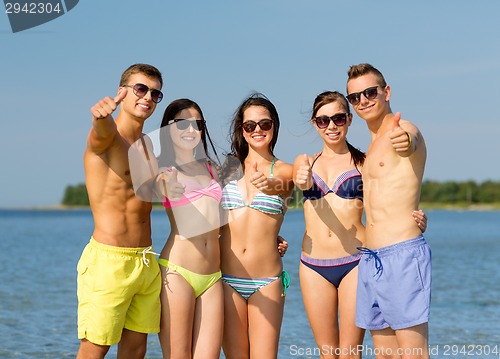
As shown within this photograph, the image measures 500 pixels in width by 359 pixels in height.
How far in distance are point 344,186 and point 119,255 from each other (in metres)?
2.01

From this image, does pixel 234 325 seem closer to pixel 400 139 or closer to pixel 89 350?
pixel 89 350

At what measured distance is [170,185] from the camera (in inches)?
207

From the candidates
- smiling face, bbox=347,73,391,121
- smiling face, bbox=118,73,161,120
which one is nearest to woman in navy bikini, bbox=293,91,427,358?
smiling face, bbox=347,73,391,121

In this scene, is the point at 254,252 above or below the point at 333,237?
below

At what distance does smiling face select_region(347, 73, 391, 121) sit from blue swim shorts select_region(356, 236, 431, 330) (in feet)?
3.58

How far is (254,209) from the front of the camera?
587 cm

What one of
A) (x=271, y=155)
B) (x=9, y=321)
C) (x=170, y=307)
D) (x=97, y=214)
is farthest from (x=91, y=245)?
(x=9, y=321)

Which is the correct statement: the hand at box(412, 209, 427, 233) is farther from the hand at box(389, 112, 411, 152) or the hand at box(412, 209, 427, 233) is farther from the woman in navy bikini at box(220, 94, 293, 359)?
the woman in navy bikini at box(220, 94, 293, 359)

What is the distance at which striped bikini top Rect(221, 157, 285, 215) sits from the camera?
5.86 metres

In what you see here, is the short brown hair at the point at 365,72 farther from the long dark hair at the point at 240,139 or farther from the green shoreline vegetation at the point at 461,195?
the green shoreline vegetation at the point at 461,195

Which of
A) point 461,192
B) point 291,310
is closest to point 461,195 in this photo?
point 461,192

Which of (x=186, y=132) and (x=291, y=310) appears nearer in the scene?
(x=186, y=132)

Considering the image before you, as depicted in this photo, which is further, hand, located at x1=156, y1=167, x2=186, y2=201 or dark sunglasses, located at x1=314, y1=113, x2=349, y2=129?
dark sunglasses, located at x1=314, y1=113, x2=349, y2=129

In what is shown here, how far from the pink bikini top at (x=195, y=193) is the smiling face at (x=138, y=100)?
0.68m
